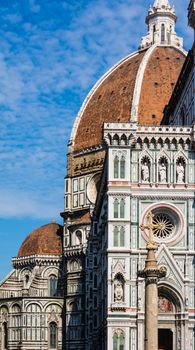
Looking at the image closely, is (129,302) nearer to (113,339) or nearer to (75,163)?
(113,339)

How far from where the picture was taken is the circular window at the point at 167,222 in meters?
50.0

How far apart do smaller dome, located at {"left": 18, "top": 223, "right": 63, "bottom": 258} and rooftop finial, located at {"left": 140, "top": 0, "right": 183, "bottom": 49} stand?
21.0 meters

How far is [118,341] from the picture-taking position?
48062 millimetres

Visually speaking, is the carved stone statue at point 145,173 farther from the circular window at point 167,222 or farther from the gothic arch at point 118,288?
the gothic arch at point 118,288

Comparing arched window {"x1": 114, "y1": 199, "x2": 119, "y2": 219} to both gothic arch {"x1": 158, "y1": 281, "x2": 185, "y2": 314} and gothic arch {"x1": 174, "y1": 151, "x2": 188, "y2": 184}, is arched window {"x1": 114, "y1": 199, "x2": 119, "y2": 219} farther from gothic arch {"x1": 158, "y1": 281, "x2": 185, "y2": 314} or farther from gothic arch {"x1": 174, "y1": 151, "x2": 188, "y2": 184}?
gothic arch {"x1": 158, "y1": 281, "x2": 185, "y2": 314}

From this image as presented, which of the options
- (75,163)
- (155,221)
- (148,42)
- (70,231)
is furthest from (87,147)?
(155,221)

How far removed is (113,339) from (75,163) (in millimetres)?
37904

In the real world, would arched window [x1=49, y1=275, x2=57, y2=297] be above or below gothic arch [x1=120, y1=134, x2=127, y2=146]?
below

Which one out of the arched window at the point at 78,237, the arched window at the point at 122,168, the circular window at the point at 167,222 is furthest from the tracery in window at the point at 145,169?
the arched window at the point at 78,237

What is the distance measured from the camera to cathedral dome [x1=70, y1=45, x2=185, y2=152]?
82.3 m

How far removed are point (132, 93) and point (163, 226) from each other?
3450cm

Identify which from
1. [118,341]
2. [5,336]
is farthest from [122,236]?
[5,336]

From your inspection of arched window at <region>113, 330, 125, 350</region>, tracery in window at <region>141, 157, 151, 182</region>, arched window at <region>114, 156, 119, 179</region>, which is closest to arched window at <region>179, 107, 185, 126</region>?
tracery in window at <region>141, 157, 151, 182</region>

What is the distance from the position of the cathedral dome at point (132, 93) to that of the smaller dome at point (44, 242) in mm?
8104
